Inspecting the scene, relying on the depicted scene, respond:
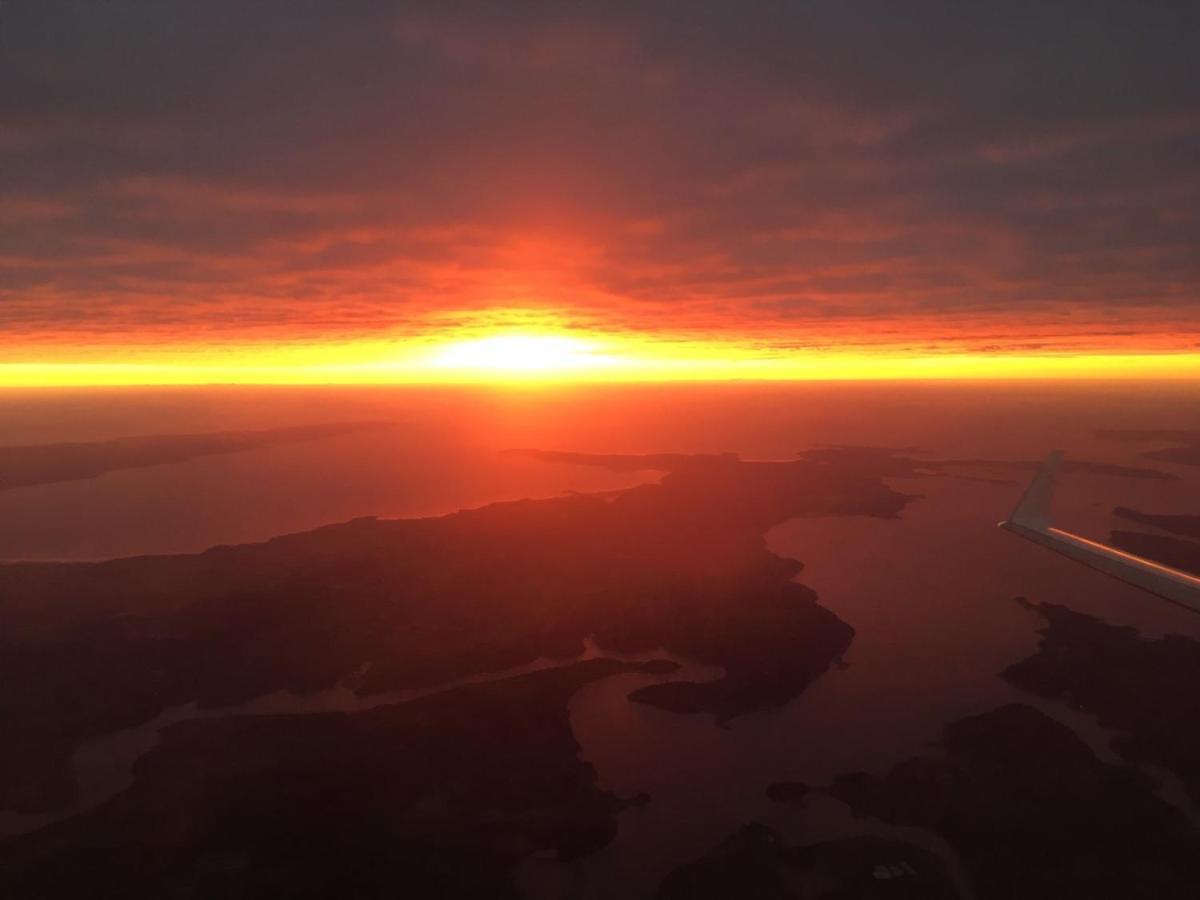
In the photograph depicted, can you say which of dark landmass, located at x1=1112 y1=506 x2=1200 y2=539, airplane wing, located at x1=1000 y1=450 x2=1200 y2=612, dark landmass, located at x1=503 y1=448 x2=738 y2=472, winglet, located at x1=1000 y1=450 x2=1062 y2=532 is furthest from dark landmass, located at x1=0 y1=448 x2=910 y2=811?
dark landmass, located at x1=503 y1=448 x2=738 y2=472

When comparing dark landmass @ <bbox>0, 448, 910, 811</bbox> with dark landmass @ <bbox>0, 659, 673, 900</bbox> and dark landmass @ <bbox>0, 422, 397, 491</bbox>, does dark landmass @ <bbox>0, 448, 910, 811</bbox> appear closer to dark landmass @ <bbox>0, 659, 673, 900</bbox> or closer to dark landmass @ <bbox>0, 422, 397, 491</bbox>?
dark landmass @ <bbox>0, 659, 673, 900</bbox>

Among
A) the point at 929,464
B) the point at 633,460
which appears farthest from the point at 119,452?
the point at 929,464

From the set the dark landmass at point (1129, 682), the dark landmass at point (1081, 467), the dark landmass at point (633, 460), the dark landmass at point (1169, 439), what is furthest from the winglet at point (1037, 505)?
the dark landmass at point (1169, 439)

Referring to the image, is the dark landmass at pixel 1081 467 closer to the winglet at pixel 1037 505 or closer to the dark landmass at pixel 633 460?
the dark landmass at pixel 633 460

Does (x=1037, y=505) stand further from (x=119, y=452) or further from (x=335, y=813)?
(x=119, y=452)

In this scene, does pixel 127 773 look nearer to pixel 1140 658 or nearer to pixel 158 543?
pixel 158 543
